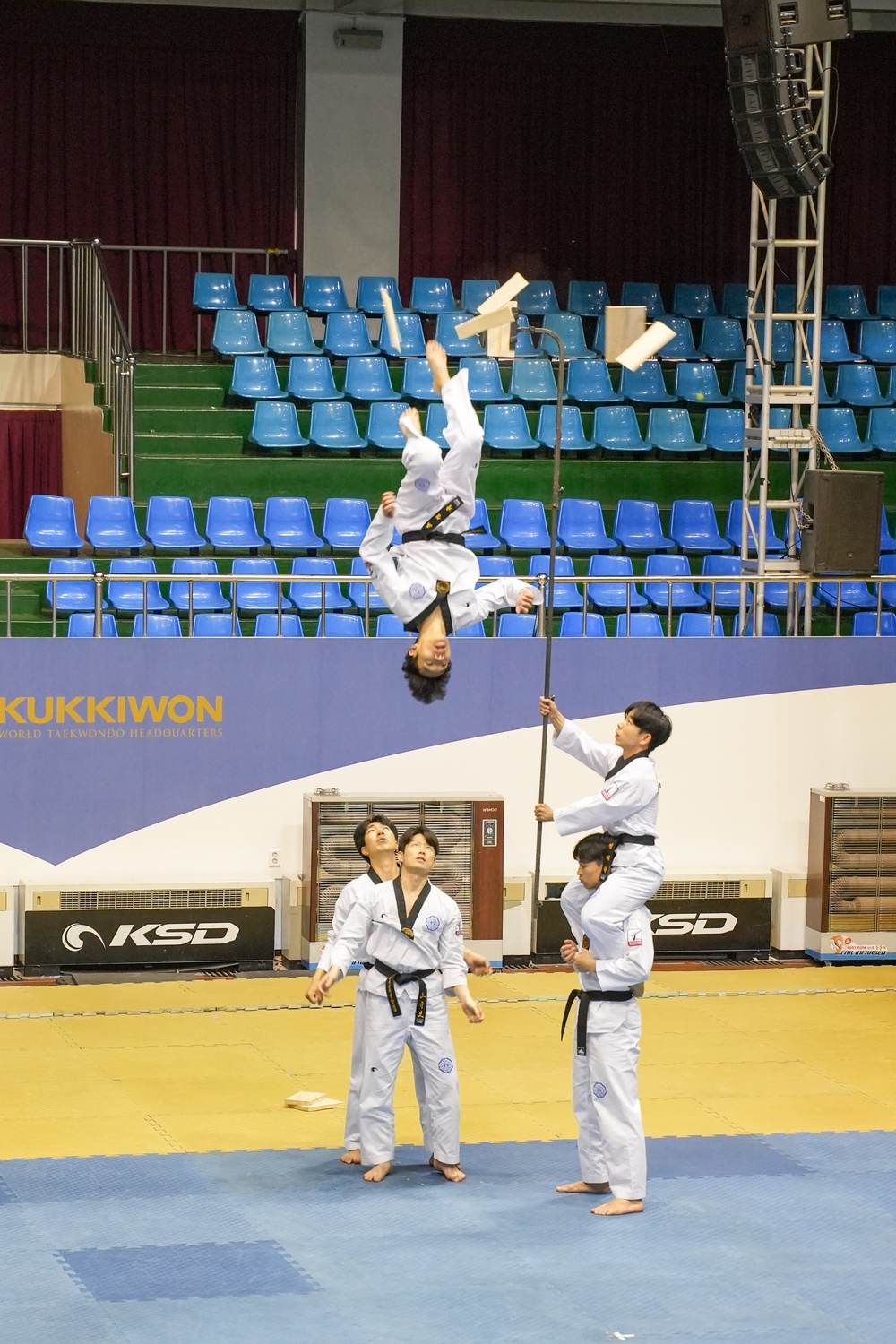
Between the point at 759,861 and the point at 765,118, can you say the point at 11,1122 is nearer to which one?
the point at 759,861

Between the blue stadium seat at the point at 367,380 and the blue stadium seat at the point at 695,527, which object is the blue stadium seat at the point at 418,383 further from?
the blue stadium seat at the point at 695,527

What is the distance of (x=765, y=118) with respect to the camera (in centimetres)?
1105

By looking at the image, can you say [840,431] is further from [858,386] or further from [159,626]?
[159,626]

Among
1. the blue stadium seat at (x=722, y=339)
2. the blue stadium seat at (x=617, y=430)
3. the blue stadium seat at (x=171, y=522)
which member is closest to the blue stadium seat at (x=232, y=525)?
the blue stadium seat at (x=171, y=522)

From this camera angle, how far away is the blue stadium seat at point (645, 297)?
1612 cm

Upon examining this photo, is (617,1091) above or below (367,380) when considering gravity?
below

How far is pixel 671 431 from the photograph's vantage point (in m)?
14.3

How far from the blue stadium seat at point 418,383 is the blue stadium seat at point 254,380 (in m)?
0.94

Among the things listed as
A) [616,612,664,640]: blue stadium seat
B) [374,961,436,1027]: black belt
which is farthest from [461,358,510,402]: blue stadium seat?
[374,961,436,1027]: black belt

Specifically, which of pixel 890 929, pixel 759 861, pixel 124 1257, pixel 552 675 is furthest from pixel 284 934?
pixel 124 1257

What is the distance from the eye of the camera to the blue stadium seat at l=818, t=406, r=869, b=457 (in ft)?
47.1

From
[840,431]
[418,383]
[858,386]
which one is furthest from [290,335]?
[858,386]

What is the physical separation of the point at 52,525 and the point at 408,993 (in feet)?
20.3

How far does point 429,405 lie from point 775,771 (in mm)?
4129
